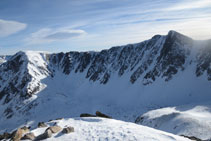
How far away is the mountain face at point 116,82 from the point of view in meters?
45.5

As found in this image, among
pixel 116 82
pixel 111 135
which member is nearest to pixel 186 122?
pixel 111 135

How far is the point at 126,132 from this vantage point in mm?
12242

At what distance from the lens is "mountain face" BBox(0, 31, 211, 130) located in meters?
45.5

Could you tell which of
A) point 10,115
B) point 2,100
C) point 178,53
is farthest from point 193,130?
point 2,100

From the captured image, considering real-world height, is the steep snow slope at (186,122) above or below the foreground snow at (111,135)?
below

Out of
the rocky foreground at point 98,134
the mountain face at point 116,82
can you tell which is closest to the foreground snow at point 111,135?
the rocky foreground at point 98,134

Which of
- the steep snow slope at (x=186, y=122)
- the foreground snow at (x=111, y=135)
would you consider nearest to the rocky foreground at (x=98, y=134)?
the foreground snow at (x=111, y=135)

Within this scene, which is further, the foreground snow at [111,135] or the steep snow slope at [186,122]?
the steep snow slope at [186,122]

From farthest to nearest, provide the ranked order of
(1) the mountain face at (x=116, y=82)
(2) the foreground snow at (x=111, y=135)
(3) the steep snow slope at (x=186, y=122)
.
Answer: (1) the mountain face at (x=116, y=82), (3) the steep snow slope at (x=186, y=122), (2) the foreground snow at (x=111, y=135)

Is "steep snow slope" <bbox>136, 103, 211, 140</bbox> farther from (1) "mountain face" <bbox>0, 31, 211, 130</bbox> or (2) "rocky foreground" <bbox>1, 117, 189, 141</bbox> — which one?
(2) "rocky foreground" <bbox>1, 117, 189, 141</bbox>

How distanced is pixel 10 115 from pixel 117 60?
159 feet

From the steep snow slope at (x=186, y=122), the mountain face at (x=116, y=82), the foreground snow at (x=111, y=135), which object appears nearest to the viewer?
the foreground snow at (x=111, y=135)

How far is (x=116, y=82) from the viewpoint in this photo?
6391 cm

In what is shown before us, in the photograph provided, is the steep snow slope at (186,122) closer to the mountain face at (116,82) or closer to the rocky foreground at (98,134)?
the mountain face at (116,82)
